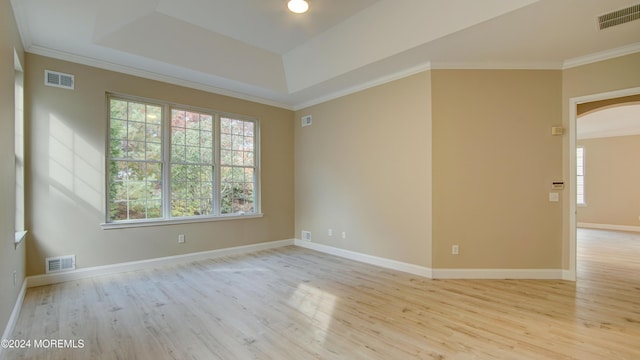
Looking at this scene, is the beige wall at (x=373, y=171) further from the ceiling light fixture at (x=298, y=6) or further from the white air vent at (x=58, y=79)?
the white air vent at (x=58, y=79)

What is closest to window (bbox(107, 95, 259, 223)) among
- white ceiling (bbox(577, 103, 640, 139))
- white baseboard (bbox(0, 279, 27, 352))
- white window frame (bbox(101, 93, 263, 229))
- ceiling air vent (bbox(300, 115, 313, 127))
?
white window frame (bbox(101, 93, 263, 229))

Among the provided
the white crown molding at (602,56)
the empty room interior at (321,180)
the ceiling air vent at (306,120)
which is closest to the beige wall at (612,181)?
the empty room interior at (321,180)

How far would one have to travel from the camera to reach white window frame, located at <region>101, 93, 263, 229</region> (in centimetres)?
411

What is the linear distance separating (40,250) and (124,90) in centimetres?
228

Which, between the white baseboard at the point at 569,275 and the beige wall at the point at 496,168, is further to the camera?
the beige wall at the point at 496,168

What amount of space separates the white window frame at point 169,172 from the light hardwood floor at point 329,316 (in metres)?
0.76

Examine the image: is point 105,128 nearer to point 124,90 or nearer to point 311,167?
point 124,90

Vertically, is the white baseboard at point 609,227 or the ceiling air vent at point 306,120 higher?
the ceiling air vent at point 306,120

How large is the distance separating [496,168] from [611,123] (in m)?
6.22

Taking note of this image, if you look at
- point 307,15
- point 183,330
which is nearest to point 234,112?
point 307,15

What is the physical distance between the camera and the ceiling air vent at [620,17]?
9.15 feet

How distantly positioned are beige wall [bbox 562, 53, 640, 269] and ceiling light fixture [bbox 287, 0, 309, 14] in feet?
11.3

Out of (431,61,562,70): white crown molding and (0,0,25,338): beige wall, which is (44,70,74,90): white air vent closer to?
(0,0,25,338): beige wall

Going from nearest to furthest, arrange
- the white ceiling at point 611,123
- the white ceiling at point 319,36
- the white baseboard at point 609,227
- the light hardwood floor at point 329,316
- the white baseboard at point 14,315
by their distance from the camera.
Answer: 1. the light hardwood floor at point 329,316
2. the white baseboard at point 14,315
3. the white ceiling at point 319,36
4. the white ceiling at point 611,123
5. the white baseboard at point 609,227
